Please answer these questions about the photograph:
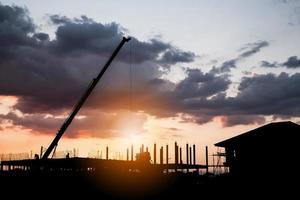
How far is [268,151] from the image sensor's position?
28.5 meters

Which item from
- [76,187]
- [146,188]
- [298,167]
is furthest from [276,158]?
[76,187]

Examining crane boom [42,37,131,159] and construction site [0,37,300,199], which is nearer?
construction site [0,37,300,199]

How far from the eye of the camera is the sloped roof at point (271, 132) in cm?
2843

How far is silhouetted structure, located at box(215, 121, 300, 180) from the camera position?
2777 cm

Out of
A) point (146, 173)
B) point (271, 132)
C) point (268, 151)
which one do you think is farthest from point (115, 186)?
point (271, 132)

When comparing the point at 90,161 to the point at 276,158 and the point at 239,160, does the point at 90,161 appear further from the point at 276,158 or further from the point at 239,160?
the point at 276,158

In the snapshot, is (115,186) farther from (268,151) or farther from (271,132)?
(271,132)

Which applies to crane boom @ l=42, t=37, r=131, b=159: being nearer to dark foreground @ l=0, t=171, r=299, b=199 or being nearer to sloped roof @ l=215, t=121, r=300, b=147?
dark foreground @ l=0, t=171, r=299, b=199

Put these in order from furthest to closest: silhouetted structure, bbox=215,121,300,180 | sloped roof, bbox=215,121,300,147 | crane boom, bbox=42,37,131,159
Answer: crane boom, bbox=42,37,131,159 → sloped roof, bbox=215,121,300,147 → silhouetted structure, bbox=215,121,300,180

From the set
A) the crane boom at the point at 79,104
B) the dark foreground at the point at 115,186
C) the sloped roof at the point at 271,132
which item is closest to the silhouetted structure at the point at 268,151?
the sloped roof at the point at 271,132

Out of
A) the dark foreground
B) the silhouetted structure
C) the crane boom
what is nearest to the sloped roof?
the silhouetted structure

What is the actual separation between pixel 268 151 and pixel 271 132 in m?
1.75

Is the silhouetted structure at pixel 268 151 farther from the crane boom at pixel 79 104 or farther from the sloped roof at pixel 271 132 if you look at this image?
the crane boom at pixel 79 104

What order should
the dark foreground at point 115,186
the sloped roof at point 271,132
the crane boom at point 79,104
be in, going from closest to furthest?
the sloped roof at point 271,132 → the dark foreground at point 115,186 → the crane boom at point 79,104
